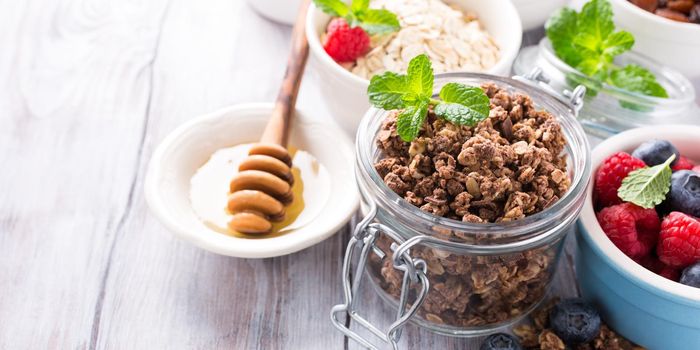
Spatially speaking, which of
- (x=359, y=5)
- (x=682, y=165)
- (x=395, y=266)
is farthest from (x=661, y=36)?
(x=395, y=266)

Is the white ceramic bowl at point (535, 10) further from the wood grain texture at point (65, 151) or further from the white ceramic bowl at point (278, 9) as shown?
the wood grain texture at point (65, 151)

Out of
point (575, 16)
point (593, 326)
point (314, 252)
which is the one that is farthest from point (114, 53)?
point (593, 326)

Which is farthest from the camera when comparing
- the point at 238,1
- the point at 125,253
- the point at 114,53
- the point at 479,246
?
the point at 238,1

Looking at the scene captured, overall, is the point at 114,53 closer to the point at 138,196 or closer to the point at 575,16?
the point at 138,196

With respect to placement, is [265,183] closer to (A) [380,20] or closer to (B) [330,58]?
(B) [330,58]

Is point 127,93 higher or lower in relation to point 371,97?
lower

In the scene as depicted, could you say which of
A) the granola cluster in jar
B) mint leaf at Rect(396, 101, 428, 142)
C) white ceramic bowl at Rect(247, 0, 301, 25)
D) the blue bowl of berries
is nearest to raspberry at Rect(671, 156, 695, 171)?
the blue bowl of berries

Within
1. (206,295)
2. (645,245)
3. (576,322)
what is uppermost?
(645,245)
